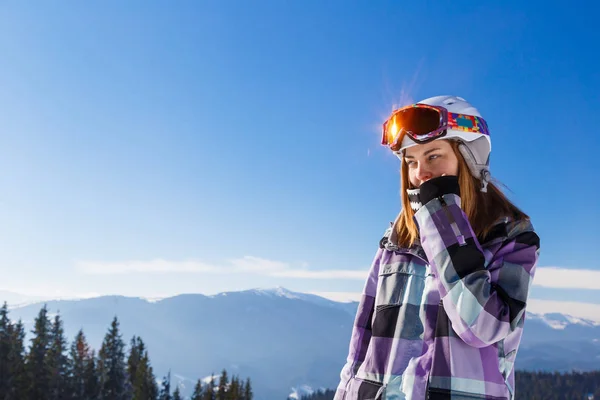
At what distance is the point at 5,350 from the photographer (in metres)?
44.2

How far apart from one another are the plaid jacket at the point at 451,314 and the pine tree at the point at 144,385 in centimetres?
5545

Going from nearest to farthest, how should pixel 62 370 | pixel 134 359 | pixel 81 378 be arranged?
pixel 62 370
pixel 81 378
pixel 134 359

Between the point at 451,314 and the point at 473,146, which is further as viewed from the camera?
the point at 473,146

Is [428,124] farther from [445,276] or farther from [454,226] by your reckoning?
[445,276]

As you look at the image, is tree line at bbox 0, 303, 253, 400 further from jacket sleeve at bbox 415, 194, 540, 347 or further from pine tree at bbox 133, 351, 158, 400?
jacket sleeve at bbox 415, 194, 540, 347

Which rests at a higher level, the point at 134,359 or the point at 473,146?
the point at 473,146

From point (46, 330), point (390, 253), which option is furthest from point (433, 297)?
point (46, 330)

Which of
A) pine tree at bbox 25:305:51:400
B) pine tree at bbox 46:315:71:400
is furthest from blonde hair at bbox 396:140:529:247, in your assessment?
pine tree at bbox 46:315:71:400

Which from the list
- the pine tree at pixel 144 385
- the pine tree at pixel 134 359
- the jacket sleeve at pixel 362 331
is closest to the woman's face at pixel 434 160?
the jacket sleeve at pixel 362 331

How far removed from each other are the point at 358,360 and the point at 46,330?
180 ft

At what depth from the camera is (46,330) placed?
4850 centimetres

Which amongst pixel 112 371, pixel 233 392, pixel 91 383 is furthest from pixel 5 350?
pixel 233 392

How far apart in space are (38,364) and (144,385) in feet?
37.6

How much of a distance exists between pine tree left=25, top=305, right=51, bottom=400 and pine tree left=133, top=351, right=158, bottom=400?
9490mm
